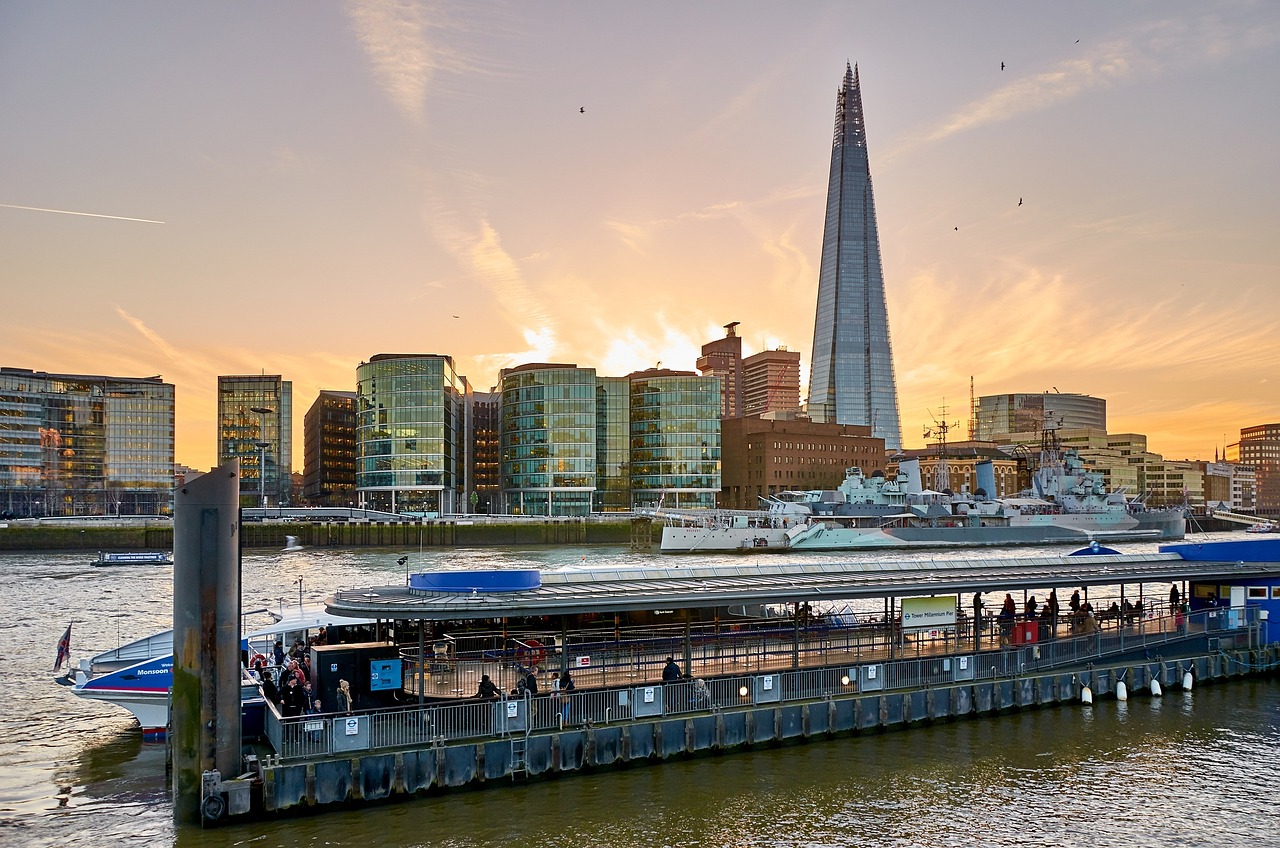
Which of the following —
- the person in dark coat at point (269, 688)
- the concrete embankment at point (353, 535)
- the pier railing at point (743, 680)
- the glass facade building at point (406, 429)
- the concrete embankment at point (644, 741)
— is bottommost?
the concrete embankment at point (353, 535)

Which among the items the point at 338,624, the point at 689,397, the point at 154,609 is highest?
the point at 689,397

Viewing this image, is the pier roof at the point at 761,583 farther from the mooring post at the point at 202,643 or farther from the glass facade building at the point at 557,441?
the glass facade building at the point at 557,441

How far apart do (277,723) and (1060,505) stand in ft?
454

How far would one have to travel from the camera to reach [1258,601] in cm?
3875

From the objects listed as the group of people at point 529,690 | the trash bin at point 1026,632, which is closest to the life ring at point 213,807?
the group of people at point 529,690

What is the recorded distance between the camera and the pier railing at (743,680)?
21938 mm

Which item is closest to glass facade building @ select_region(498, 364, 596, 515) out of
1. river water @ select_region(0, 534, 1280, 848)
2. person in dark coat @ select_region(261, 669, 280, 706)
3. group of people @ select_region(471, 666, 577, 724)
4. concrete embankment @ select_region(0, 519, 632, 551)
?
concrete embankment @ select_region(0, 519, 632, 551)

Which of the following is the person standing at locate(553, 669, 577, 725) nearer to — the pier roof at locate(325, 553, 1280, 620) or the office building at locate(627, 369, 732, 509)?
the pier roof at locate(325, 553, 1280, 620)

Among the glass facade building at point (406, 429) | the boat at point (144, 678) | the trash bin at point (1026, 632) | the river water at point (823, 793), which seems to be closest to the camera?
the river water at point (823, 793)

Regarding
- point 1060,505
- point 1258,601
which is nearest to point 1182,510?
point 1060,505

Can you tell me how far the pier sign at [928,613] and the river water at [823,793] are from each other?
3183mm

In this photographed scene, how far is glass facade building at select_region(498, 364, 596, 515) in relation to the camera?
178125mm

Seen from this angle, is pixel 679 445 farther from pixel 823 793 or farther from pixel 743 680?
pixel 823 793

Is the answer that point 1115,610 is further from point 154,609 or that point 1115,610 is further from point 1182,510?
point 1182,510
